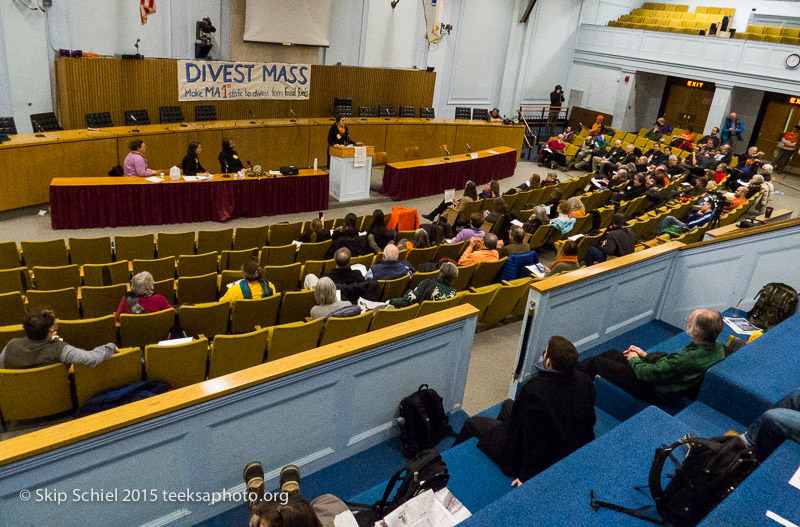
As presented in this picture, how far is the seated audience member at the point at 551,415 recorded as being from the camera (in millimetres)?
2922

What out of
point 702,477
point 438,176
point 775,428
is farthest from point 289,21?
point 702,477

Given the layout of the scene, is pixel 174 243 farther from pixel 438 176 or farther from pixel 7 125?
pixel 438 176

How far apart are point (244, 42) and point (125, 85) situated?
2.81 meters

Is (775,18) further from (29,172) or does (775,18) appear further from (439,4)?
(29,172)

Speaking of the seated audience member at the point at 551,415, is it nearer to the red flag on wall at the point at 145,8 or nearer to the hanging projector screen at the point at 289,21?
the red flag on wall at the point at 145,8

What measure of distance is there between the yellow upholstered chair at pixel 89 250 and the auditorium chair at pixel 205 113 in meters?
5.65

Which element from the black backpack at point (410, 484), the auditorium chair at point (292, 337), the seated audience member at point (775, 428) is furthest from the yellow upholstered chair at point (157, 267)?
the seated audience member at point (775, 428)

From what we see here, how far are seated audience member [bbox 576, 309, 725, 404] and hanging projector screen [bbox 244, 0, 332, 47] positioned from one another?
1066cm

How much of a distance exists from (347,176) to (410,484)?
322 inches

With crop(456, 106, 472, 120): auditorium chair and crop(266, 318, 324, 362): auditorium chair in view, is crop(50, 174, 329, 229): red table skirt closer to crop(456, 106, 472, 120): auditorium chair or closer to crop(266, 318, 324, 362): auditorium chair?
crop(266, 318, 324, 362): auditorium chair

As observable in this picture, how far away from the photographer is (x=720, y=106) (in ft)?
50.9

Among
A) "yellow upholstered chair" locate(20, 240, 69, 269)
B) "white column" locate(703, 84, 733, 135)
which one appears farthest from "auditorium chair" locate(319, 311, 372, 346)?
"white column" locate(703, 84, 733, 135)

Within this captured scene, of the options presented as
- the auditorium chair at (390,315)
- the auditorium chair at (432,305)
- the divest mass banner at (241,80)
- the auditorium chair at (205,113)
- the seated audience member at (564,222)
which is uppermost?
the divest mass banner at (241,80)

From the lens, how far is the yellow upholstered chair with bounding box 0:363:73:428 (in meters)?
3.58
